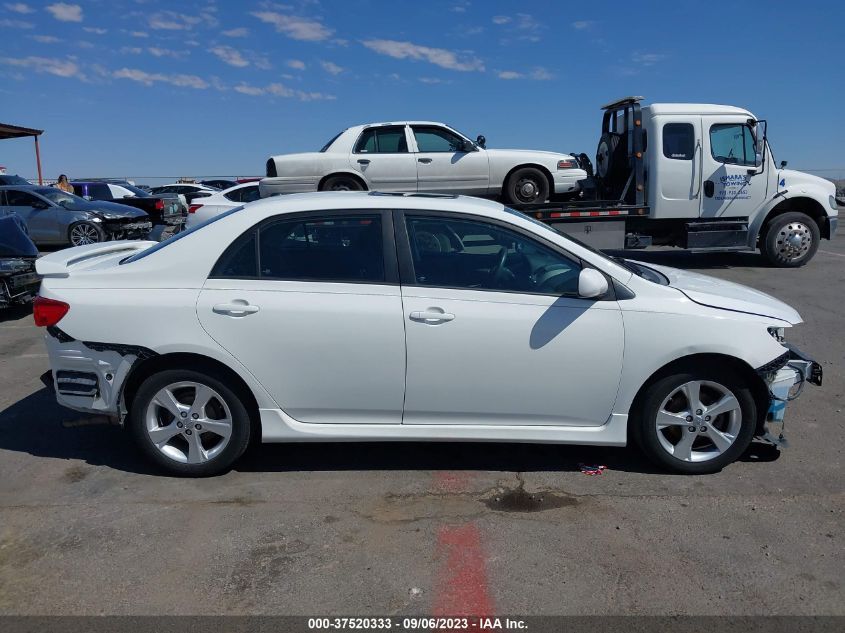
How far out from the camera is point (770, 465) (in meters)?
4.40

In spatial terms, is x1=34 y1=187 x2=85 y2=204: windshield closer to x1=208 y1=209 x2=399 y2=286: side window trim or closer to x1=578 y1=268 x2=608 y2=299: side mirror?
x1=208 y1=209 x2=399 y2=286: side window trim

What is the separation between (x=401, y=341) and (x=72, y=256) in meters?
2.31

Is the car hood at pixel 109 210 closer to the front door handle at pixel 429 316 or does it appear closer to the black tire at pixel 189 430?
the black tire at pixel 189 430

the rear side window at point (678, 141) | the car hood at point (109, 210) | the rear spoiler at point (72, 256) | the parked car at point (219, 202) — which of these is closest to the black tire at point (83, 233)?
the car hood at point (109, 210)

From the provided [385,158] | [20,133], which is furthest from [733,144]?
[20,133]

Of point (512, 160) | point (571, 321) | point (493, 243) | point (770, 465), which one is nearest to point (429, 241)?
point (493, 243)

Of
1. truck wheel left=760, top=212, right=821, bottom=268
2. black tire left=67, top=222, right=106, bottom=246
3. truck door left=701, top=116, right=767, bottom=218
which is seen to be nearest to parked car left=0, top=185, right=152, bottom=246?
black tire left=67, top=222, right=106, bottom=246

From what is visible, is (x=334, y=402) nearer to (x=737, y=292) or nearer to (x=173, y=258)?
(x=173, y=258)

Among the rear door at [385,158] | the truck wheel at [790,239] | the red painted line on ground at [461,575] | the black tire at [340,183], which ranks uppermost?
the rear door at [385,158]

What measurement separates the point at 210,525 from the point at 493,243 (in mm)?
2180

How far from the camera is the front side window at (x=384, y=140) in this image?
441 inches

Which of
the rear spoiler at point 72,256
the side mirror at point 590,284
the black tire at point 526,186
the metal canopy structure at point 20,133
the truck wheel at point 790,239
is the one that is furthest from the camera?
the metal canopy structure at point 20,133

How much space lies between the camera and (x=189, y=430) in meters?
4.15

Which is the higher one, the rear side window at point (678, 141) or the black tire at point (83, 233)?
the rear side window at point (678, 141)
